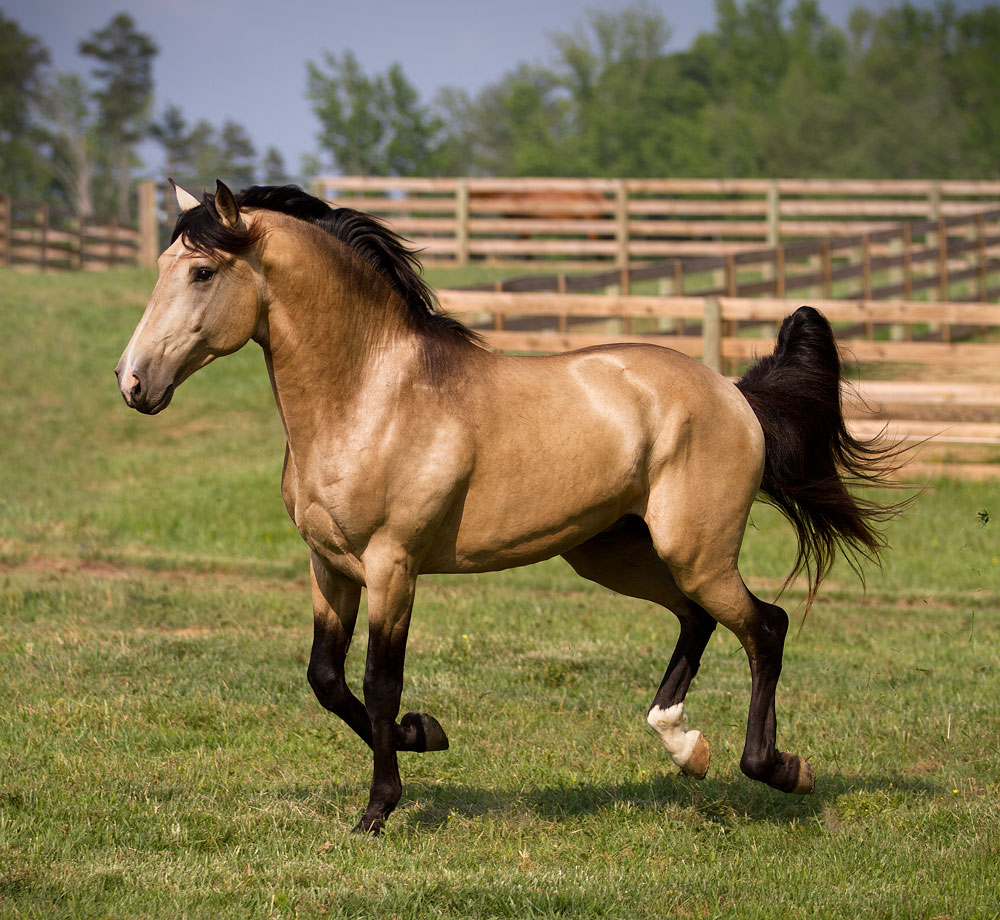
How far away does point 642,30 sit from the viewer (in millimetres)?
62094

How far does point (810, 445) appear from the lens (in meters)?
5.61

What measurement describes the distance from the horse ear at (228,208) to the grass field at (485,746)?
7.55ft

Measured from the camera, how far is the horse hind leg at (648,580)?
530 centimetres

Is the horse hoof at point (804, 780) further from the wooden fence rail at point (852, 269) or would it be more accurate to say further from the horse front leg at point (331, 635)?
the wooden fence rail at point (852, 269)

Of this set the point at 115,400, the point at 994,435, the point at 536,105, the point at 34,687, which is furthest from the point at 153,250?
the point at 536,105

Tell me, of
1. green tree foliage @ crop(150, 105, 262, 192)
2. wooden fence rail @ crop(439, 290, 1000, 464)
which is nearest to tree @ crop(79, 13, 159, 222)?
green tree foliage @ crop(150, 105, 262, 192)

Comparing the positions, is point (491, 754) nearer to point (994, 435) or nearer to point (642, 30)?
point (994, 435)

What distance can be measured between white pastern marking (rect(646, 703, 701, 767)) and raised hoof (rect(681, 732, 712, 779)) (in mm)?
11

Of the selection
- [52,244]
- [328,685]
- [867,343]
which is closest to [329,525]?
[328,685]

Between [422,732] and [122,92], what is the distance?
238ft

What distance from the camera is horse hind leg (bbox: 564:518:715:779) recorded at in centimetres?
530

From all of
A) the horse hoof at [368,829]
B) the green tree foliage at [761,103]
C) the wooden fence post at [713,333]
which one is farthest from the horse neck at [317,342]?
the green tree foliage at [761,103]

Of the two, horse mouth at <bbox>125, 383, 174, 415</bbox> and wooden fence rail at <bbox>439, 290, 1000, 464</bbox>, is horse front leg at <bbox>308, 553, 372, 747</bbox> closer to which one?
horse mouth at <bbox>125, 383, 174, 415</bbox>

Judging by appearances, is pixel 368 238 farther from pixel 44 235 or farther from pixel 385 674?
pixel 44 235
